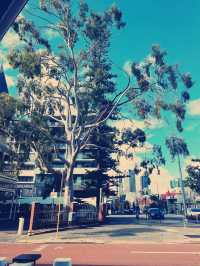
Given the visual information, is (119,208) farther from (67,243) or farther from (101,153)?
(67,243)

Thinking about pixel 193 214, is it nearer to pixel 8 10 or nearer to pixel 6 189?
pixel 6 189

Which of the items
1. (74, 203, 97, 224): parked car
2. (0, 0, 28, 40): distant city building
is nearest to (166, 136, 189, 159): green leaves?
(74, 203, 97, 224): parked car

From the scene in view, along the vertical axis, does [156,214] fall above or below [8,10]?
below

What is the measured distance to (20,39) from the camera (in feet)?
82.1

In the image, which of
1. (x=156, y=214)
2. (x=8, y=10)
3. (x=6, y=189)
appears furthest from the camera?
(x=156, y=214)

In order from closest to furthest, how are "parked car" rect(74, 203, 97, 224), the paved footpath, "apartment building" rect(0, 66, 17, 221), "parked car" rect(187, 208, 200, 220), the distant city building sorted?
the distant city building
the paved footpath
"parked car" rect(74, 203, 97, 224)
"apartment building" rect(0, 66, 17, 221)
"parked car" rect(187, 208, 200, 220)

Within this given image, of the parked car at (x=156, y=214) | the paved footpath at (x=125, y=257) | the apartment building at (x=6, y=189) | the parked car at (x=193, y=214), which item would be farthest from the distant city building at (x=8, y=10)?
the parked car at (x=193, y=214)

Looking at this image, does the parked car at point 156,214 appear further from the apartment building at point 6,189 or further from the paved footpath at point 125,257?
the paved footpath at point 125,257

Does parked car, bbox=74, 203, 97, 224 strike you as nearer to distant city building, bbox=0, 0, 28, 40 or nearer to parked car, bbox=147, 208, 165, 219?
parked car, bbox=147, 208, 165, 219

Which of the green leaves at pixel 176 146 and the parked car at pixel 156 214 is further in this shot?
the parked car at pixel 156 214

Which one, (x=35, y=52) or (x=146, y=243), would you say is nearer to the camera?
(x=146, y=243)

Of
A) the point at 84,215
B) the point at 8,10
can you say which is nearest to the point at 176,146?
the point at 84,215

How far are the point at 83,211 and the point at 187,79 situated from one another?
50.6ft

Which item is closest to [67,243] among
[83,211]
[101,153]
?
[83,211]
